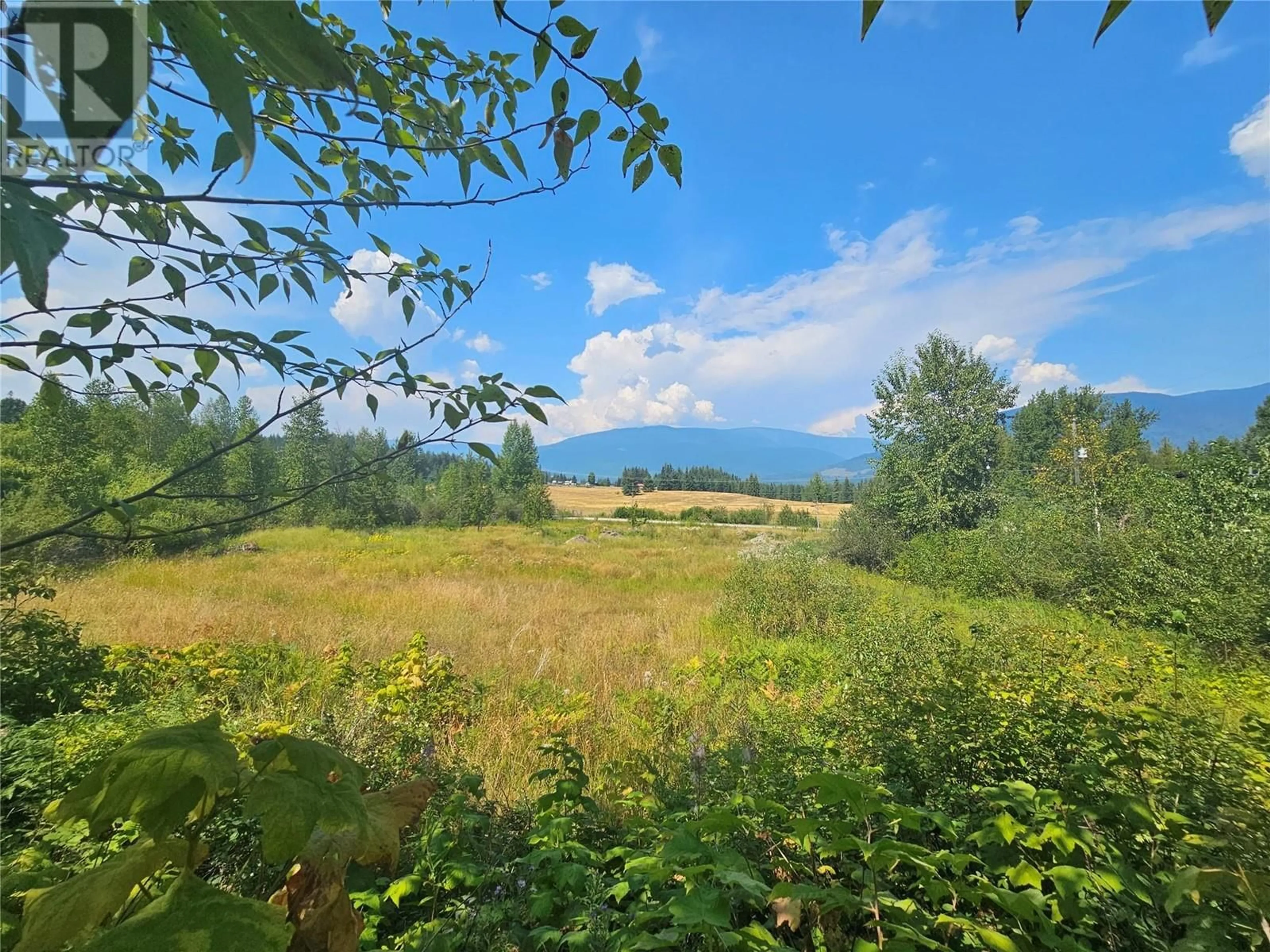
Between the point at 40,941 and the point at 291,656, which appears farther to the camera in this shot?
the point at 291,656

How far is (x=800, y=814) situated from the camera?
210cm

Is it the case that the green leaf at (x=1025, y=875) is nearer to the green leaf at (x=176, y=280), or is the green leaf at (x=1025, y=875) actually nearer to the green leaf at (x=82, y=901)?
the green leaf at (x=82, y=901)

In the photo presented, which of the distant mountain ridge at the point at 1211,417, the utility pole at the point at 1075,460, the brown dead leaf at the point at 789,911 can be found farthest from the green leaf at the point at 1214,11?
the distant mountain ridge at the point at 1211,417

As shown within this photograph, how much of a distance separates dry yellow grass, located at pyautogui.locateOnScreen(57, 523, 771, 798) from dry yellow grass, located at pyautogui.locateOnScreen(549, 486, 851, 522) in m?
32.7

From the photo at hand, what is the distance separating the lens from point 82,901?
25.9 inches

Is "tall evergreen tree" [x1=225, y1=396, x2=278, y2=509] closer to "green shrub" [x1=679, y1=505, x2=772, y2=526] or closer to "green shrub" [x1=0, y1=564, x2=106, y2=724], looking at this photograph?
"green shrub" [x1=0, y1=564, x2=106, y2=724]

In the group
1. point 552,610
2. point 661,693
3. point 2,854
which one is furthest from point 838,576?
point 2,854

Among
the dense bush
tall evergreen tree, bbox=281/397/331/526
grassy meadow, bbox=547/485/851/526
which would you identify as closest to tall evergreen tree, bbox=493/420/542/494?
grassy meadow, bbox=547/485/851/526

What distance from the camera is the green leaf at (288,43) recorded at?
0.36 metres

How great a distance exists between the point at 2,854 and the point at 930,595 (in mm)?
13307

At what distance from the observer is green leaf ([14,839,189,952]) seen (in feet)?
2.08

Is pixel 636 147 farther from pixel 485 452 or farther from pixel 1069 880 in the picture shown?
pixel 1069 880

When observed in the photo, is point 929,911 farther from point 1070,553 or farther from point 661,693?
point 1070,553

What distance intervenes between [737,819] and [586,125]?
5.46 feet
